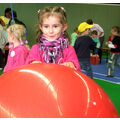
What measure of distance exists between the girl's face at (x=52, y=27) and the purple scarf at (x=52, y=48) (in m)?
0.08

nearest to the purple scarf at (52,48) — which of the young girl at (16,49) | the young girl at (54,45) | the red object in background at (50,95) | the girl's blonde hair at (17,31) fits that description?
the young girl at (54,45)

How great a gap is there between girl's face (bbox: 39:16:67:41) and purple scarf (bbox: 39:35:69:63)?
0.27 ft

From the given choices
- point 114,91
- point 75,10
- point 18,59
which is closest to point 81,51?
→ point 114,91

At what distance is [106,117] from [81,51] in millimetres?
3732

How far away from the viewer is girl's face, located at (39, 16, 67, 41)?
221 cm

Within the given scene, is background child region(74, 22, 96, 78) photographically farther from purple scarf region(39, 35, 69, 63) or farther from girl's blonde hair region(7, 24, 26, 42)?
purple scarf region(39, 35, 69, 63)

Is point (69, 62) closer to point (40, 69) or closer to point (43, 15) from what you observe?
point (43, 15)

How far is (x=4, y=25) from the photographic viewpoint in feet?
23.6

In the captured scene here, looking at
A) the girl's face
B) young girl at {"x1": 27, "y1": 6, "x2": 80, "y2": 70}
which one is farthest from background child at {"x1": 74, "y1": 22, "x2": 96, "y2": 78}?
the girl's face

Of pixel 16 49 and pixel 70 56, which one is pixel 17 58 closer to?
pixel 16 49

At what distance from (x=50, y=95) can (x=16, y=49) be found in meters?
2.18

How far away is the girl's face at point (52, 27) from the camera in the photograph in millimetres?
2209

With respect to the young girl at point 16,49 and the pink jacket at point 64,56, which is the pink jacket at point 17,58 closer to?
the young girl at point 16,49

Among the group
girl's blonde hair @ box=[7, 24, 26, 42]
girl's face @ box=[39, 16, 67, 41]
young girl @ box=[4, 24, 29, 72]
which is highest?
girl's face @ box=[39, 16, 67, 41]
